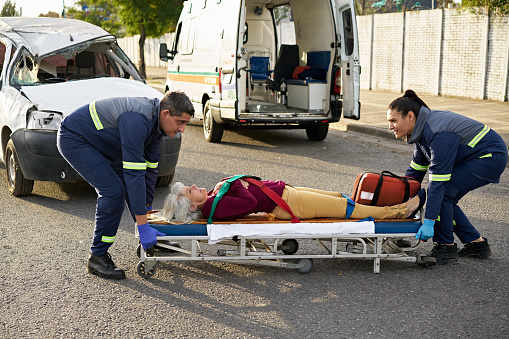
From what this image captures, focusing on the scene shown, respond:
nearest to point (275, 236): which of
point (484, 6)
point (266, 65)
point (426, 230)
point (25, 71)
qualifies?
point (426, 230)

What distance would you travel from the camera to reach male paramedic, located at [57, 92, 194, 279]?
445 centimetres

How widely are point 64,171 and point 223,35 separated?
5.11 metres

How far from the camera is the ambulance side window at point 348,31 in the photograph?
10906 mm

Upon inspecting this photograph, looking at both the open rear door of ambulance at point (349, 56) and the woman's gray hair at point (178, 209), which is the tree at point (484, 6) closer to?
the open rear door of ambulance at point (349, 56)

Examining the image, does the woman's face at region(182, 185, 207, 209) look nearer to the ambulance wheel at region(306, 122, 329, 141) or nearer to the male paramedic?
the male paramedic

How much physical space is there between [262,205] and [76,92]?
3.51 meters

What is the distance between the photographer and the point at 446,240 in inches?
201

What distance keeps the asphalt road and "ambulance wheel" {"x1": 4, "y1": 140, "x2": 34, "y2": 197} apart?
65 cm

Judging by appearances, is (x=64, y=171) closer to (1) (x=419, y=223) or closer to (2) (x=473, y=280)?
(1) (x=419, y=223)

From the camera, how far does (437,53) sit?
18.8m

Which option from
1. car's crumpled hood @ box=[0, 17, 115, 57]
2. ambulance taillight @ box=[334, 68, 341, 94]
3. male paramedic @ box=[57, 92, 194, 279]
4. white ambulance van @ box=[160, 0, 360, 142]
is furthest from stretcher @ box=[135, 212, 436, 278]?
ambulance taillight @ box=[334, 68, 341, 94]

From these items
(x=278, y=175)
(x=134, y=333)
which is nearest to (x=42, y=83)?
(x=278, y=175)

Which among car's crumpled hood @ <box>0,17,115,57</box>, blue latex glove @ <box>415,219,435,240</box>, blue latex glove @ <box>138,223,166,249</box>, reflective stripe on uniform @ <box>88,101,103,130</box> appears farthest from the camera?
car's crumpled hood @ <box>0,17,115,57</box>

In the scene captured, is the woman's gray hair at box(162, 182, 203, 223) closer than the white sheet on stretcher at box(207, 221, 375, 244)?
No
